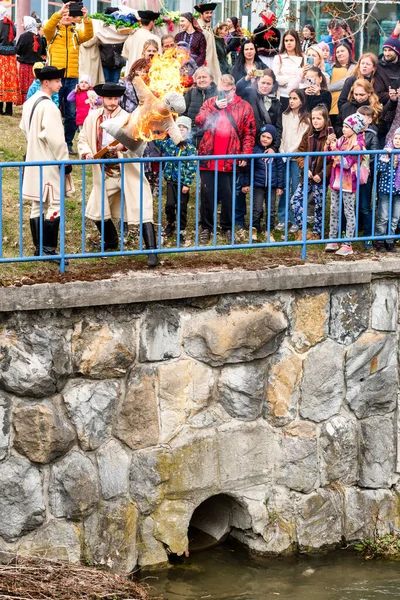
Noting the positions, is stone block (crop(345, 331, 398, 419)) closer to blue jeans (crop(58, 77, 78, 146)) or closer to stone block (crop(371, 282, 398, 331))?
stone block (crop(371, 282, 398, 331))

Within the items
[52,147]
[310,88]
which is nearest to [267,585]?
[52,147]

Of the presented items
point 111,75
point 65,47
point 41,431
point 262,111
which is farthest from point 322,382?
point 65,47

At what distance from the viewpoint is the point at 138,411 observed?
9.76 m

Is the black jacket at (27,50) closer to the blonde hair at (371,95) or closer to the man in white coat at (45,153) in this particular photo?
the blonde hair at (371,95)

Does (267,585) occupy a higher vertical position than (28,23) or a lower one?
lower

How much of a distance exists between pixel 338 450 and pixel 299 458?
1.24ft

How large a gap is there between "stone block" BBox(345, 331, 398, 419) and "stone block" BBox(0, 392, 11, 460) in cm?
285

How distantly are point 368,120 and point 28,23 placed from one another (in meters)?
7.95

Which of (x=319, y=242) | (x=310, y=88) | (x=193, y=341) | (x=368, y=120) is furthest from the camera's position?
(x=310, y=88)

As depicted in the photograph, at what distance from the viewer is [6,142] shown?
14227 mm

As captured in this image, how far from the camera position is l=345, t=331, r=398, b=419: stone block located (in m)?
10.6

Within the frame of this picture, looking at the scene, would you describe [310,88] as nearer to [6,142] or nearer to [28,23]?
[6,142]

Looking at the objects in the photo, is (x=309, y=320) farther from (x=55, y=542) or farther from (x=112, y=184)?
(x=55, y=542)

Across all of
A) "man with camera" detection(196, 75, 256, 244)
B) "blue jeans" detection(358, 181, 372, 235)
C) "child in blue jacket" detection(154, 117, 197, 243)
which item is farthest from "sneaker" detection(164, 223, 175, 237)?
"blue jeans" detection(358, 181, 372, 235)
